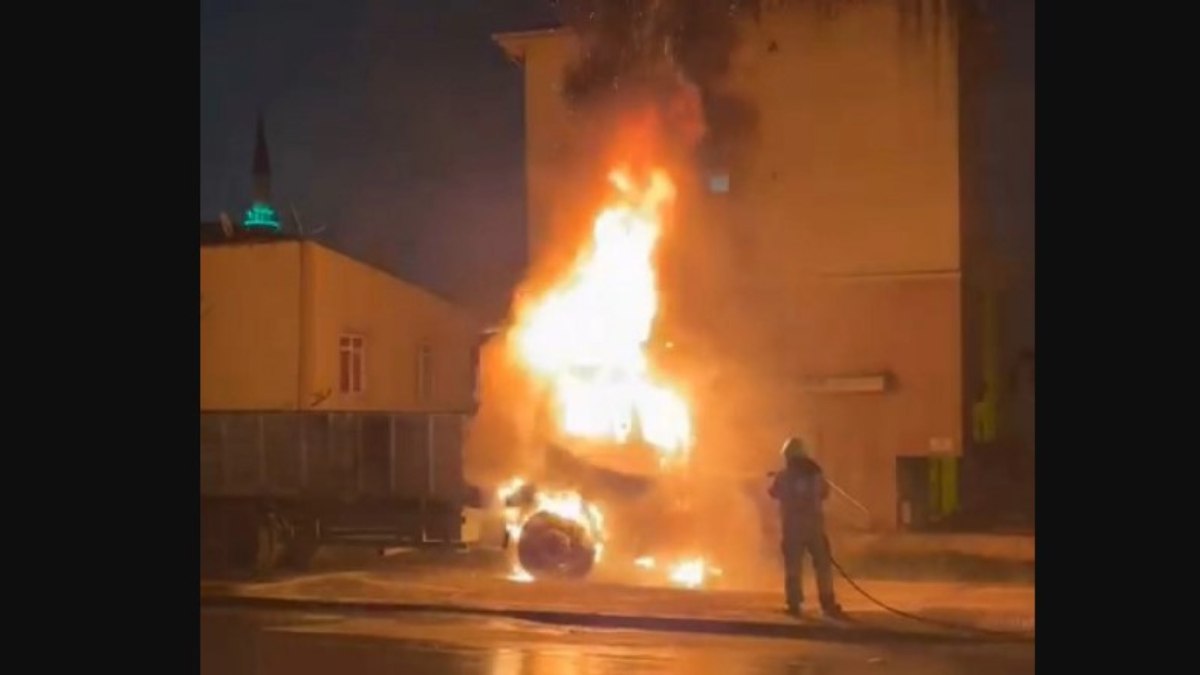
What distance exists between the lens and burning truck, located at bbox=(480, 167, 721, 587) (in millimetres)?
15648

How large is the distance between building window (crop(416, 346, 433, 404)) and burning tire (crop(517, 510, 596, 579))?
829 centimetres

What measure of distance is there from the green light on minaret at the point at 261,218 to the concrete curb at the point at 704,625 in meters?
9.67

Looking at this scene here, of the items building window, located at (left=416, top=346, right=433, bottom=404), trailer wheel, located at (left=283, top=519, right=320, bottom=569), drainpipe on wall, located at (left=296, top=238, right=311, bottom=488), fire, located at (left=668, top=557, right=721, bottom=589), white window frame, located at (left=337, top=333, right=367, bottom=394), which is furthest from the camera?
building window, located at (left=416, top=346, right=433, bottom=404)

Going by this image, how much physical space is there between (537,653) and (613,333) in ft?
24.3

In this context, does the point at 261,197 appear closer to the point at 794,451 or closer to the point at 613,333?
the point at 613,333

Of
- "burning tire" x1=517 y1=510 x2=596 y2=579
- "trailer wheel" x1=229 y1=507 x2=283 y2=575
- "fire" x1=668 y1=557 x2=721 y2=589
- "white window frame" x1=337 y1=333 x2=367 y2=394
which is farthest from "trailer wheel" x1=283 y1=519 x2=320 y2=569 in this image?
"white window frame" x1=337 y1=333 x2=367 y2=394

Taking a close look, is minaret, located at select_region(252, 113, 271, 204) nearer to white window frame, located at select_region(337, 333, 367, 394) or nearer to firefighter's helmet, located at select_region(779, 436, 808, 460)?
white window frame, located at select_region(337, 333, 367, 394)

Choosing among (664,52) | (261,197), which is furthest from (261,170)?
(664,52)

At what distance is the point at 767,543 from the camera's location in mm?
17891

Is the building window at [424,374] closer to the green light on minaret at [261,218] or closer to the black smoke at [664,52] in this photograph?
the green light on minaret at [261,218]

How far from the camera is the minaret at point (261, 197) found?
66.6 ft

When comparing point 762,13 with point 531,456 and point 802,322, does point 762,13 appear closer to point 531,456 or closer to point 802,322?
point 802,322
